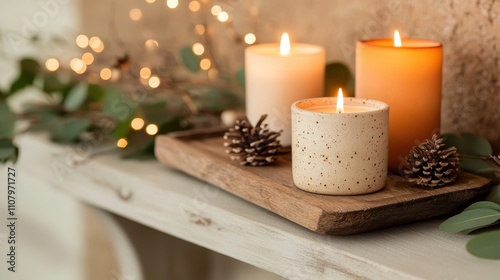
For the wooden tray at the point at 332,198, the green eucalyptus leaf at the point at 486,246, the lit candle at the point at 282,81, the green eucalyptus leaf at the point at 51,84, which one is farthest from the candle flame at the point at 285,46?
the green eucalyptus leaf at the point at 51,84

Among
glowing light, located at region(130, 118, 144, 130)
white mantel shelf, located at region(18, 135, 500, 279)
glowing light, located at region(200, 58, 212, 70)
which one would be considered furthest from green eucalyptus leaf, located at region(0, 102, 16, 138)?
glowing light, located at region(200, 58, 212, 70)

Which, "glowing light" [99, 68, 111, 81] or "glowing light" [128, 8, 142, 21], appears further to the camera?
"glowing light" [128, 8, 142, 21]

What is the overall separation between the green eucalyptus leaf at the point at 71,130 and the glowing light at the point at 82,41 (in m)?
0.23

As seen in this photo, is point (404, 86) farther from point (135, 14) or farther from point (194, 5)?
point (135, 14)

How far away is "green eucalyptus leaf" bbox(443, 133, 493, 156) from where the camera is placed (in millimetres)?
740

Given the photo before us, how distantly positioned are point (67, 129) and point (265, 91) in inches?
12.7

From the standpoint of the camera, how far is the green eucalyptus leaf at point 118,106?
3.14ft

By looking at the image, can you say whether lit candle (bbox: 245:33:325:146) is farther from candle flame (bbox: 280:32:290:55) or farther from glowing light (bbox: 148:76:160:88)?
glowing light (bbox: 148:76:160:88)

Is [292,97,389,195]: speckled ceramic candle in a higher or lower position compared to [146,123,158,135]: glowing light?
higher

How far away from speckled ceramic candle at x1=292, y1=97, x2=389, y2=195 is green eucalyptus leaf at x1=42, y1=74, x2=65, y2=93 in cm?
54

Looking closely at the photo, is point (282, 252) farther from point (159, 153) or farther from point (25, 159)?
point (25, 159)

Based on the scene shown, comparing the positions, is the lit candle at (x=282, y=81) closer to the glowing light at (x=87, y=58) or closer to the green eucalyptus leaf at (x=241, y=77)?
the green eucalyptus leaf at (x=241, y=77)

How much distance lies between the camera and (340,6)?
3.10ft

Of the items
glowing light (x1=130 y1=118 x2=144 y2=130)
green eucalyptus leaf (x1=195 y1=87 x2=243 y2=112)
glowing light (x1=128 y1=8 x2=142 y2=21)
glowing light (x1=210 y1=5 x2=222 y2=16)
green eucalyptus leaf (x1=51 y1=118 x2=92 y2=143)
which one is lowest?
green eucalyptus leaf (x1=51 y1=118 x2=92 y2=143)
